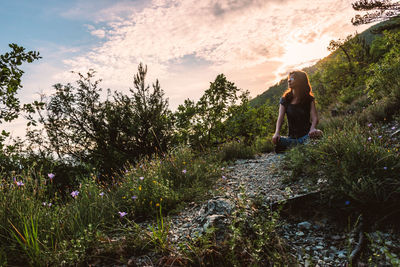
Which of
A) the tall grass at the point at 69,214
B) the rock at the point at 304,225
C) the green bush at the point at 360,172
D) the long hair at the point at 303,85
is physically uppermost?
the long hair at the point at 303,85

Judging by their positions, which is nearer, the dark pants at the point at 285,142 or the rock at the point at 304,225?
the rock at the point at 304,225

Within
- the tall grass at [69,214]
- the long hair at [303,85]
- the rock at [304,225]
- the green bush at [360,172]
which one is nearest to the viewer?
the tall grass at [69,214]

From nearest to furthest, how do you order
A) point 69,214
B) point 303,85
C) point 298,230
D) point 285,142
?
1. point 298,230
2. point 69,214
3. point 285,142
4. point 303,85

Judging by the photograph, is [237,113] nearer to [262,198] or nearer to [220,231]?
[262,198]

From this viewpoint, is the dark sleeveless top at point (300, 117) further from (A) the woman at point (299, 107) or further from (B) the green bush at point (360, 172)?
(B) the green bush at point (360, 172)

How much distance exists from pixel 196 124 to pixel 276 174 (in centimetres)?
465

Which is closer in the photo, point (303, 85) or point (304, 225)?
point (304, 225)

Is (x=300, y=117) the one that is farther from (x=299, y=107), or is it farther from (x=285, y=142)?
(x=285, y=142)

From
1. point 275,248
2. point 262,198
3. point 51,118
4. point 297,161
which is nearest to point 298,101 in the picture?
point 297,161

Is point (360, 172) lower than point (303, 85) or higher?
lower

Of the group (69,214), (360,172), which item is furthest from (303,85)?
(69,214)

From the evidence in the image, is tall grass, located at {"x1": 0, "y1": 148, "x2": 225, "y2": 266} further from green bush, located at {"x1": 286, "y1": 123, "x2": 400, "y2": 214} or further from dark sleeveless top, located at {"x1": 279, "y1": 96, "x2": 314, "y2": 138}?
dark sleeveless top, located at {"x1": 279, "y1": 96, "x2": 314, "y2": 138}

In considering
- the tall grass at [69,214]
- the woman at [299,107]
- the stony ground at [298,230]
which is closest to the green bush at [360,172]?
the stony ground at [298,230]

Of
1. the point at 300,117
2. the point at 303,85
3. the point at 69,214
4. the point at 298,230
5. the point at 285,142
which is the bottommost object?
the point at 298,230
